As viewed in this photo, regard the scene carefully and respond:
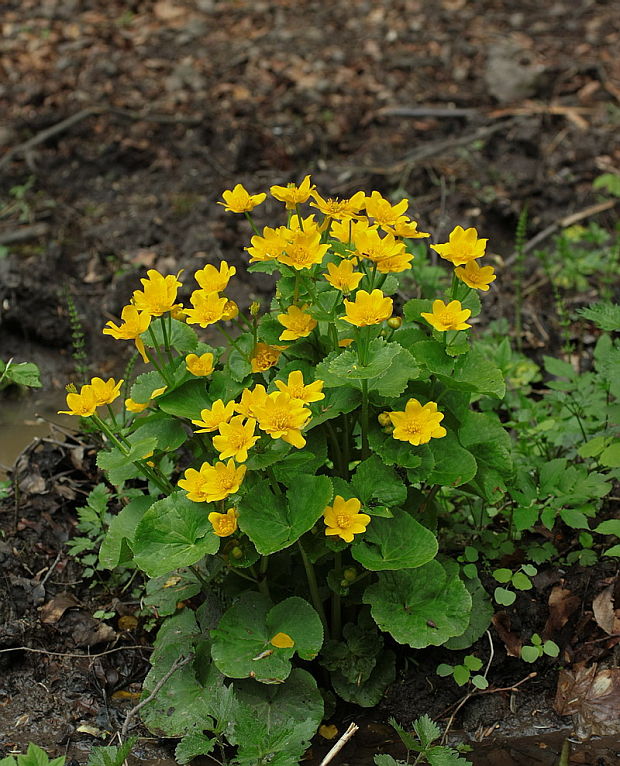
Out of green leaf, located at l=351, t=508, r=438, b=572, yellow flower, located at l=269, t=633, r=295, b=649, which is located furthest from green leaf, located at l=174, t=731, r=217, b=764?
green leaf, located at l=351, t=508, r=438, b=572

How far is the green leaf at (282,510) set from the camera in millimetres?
1897

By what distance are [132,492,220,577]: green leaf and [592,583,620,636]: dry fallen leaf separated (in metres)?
1.18

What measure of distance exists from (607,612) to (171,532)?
1292mm

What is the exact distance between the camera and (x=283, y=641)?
6.72ft

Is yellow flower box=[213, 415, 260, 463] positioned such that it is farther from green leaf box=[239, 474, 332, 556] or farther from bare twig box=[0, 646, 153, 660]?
bare twig box=[0, 646, 153, 660]

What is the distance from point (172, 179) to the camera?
5242mm

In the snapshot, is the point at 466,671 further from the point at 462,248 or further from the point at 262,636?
the point at 462,248

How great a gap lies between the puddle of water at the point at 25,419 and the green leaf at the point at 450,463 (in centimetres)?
185

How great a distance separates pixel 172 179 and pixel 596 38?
340 centimetres

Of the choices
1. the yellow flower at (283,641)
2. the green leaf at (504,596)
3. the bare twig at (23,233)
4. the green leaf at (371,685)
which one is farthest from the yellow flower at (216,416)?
the bare twig at (23,233)

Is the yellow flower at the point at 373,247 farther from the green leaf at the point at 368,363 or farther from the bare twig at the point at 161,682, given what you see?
the bare twig at the point at 161,682

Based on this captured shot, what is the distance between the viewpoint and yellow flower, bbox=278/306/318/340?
2092mm

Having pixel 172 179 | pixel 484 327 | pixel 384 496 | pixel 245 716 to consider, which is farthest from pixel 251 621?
pixel 172 179

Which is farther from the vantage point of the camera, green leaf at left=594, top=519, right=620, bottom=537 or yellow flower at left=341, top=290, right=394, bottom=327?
green leaf at left=594, top=519, right=620, bottom=537
